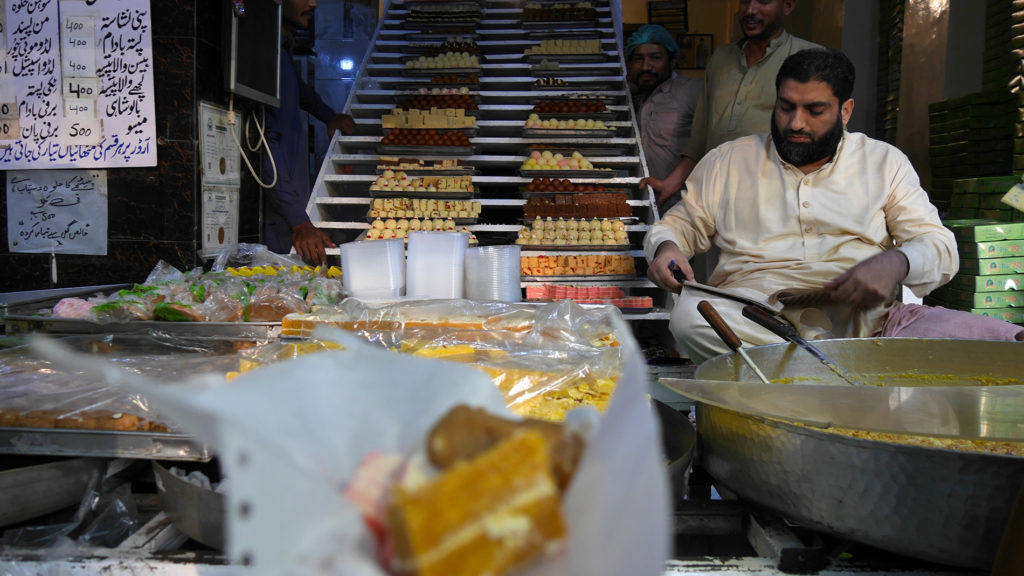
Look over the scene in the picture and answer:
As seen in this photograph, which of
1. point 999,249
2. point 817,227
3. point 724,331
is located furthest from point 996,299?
point 724,331

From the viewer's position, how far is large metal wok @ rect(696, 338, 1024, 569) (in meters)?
1.02

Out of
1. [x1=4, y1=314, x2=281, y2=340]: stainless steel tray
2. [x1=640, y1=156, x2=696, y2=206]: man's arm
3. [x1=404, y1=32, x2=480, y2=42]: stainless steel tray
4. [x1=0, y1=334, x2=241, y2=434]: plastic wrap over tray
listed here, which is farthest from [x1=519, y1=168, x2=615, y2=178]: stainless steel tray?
[x1=0, y1=334, x2=241, y2=434]: plastic wrap over tray

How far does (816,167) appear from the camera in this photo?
2.93m

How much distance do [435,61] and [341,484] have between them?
18.9ft

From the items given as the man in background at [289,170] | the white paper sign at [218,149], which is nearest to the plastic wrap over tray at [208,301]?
the white paper sign at [218,149]

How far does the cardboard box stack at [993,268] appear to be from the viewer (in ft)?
12.3

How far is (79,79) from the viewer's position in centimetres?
364

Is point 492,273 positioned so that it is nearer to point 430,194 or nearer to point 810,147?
point 810,147

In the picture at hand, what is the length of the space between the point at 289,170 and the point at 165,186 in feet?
3.15

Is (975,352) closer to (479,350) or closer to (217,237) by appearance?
(479,350)

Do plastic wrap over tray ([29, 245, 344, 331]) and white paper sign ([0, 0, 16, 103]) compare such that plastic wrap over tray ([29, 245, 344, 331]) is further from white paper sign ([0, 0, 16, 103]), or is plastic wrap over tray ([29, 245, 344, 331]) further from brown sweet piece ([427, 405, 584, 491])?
brown sweet piece ([427, 405, 584, 491])

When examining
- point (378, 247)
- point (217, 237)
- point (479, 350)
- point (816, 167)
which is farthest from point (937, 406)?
point (217, 237)

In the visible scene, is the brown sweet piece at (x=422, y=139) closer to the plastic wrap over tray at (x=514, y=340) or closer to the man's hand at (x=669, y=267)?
the man's hand at (x=669, y=267)

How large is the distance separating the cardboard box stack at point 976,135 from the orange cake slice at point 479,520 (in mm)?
5290
